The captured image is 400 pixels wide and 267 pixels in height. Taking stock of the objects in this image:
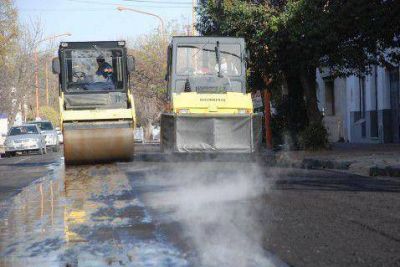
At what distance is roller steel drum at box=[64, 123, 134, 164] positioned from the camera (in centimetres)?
2000

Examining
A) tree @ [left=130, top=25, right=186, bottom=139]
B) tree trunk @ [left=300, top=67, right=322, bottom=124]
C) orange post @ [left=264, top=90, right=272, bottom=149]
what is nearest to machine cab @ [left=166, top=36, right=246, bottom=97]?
tree trunk @ [left=300, top=67, right=322, bottom=124]

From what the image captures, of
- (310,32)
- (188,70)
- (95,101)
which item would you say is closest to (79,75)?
(95,101)

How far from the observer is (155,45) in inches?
2589

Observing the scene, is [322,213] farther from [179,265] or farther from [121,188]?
[121,188]

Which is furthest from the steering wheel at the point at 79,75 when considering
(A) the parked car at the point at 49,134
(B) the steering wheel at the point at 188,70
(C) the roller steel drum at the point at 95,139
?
(A) the parked car at the point at 49,134

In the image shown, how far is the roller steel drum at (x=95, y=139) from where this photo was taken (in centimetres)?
2000

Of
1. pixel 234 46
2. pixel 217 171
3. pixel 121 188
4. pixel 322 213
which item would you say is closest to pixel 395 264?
pixel 322 213

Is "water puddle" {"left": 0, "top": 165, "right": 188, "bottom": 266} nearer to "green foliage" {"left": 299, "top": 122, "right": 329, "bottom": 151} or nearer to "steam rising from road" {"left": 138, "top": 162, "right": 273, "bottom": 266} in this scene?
"steam rising from road" {"left": 138, "top": 162, "right": 273, "bottom": 266}

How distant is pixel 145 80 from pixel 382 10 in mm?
45138

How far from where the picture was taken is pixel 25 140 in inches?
1473

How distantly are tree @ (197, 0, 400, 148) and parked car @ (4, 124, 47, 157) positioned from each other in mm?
13770

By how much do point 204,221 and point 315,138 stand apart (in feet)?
60.4

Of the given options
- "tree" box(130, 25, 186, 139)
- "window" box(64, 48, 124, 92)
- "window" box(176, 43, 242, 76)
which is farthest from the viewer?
"tree" box(130, 25, 186, 139)

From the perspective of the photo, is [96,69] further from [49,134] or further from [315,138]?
[49,134]
